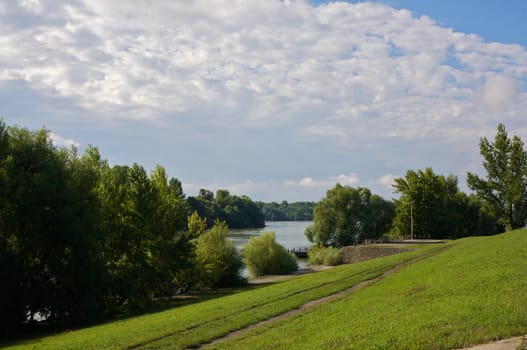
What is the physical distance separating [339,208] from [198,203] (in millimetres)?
86398

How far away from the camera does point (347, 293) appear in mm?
22094

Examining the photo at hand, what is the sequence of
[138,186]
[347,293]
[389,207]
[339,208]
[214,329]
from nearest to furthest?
1. [214,329]
2. [347,293]
3. [138,186]
4. [339,208]
5. [389,207]

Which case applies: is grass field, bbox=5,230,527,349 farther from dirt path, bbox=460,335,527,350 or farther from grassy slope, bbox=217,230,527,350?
dirt path, bbox=460,335,527,350

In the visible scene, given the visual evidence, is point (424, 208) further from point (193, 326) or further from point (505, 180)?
point (193, 326)

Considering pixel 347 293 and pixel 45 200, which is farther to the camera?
pixel 45 200

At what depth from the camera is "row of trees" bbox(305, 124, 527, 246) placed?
58375 mm

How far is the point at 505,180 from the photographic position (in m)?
57.8

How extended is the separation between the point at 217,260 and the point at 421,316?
→ 104 feet

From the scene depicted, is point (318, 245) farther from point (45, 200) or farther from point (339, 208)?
point (45, 200)

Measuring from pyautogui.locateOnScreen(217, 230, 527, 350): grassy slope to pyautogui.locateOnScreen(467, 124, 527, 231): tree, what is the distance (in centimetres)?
4170

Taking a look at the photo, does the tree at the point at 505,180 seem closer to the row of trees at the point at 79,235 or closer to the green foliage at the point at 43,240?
the row of trees at the point at 79,235

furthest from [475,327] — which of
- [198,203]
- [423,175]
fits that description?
[198,203]

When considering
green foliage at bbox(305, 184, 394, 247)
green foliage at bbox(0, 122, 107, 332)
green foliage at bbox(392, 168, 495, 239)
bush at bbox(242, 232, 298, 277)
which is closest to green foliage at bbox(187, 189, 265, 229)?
green foliage at bbox(305, 184, 394, 247)

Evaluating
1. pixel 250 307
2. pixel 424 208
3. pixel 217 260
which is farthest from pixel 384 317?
pixel 424 208
